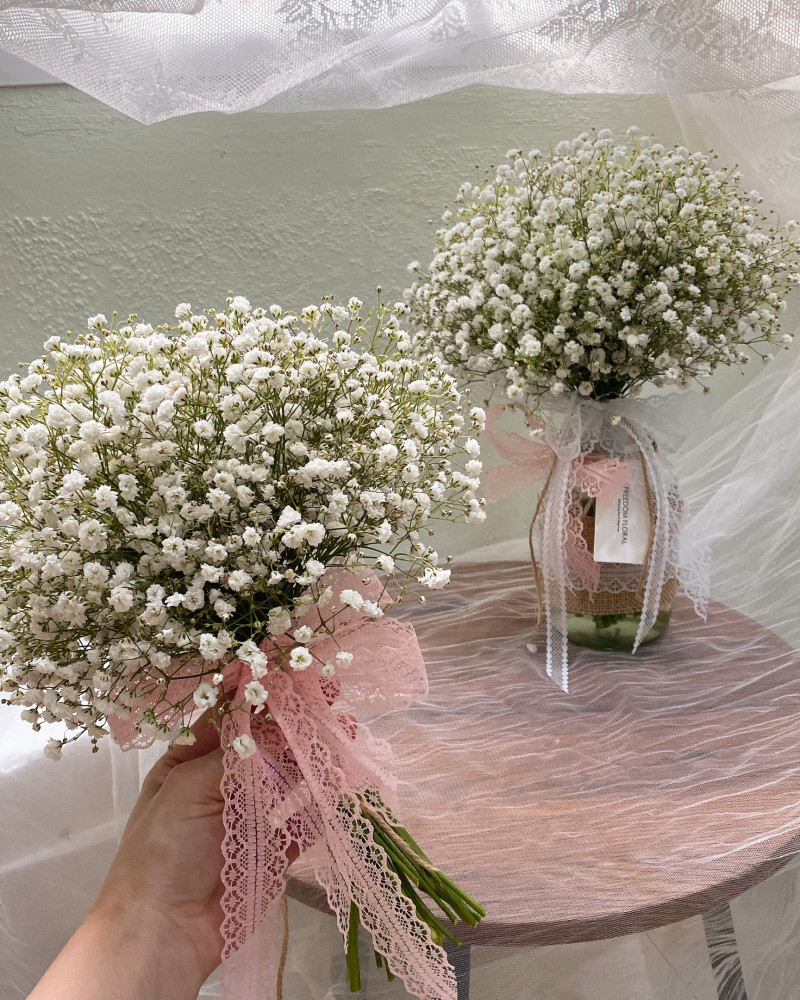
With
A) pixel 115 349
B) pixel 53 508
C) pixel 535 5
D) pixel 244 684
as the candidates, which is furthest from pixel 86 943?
pixel 535 5

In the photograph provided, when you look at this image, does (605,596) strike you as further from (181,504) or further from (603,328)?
(181,504)

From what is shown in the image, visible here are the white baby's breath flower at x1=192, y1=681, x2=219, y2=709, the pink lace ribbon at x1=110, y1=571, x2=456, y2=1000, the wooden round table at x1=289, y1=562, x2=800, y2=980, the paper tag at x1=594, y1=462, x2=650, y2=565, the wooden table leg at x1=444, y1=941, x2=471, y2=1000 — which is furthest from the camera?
the paper tag at x1=594, y1=462, x2=650, y2=565

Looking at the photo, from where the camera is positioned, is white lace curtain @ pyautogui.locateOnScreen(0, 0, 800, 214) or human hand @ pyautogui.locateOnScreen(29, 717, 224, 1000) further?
white lace curtain @ pyautogui.locateOnScreen(0, 0, 800, 214)

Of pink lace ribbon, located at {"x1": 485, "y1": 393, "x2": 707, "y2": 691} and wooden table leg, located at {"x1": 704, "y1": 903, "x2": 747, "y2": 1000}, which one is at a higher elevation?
pink lace ribbon, located at {"x1": 485, "y1": 393, "x2": 707, "y2": 691}

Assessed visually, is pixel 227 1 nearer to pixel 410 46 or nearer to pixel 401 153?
pixel 410 46

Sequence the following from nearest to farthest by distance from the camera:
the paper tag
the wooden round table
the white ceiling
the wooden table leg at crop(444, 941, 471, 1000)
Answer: the wooden round table < the wooden table leg at crop(444, 941, 471, 1000) < the paper tag < the white ceiling

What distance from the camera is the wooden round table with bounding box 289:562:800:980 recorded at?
888 millimetres

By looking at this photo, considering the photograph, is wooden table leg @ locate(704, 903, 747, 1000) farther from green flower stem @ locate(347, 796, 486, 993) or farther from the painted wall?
the painted wall

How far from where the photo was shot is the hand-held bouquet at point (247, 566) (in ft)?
2.11

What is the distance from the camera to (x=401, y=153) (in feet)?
5.41

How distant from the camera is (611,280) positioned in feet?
3.69

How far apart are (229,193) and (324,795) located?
1141 mm

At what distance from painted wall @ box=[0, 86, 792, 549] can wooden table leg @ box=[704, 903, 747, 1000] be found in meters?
1.15

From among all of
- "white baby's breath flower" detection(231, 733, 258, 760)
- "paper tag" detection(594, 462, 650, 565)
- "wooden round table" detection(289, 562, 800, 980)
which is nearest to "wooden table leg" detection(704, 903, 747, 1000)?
"wooden round table" detection(289, 562, 800, 980)
